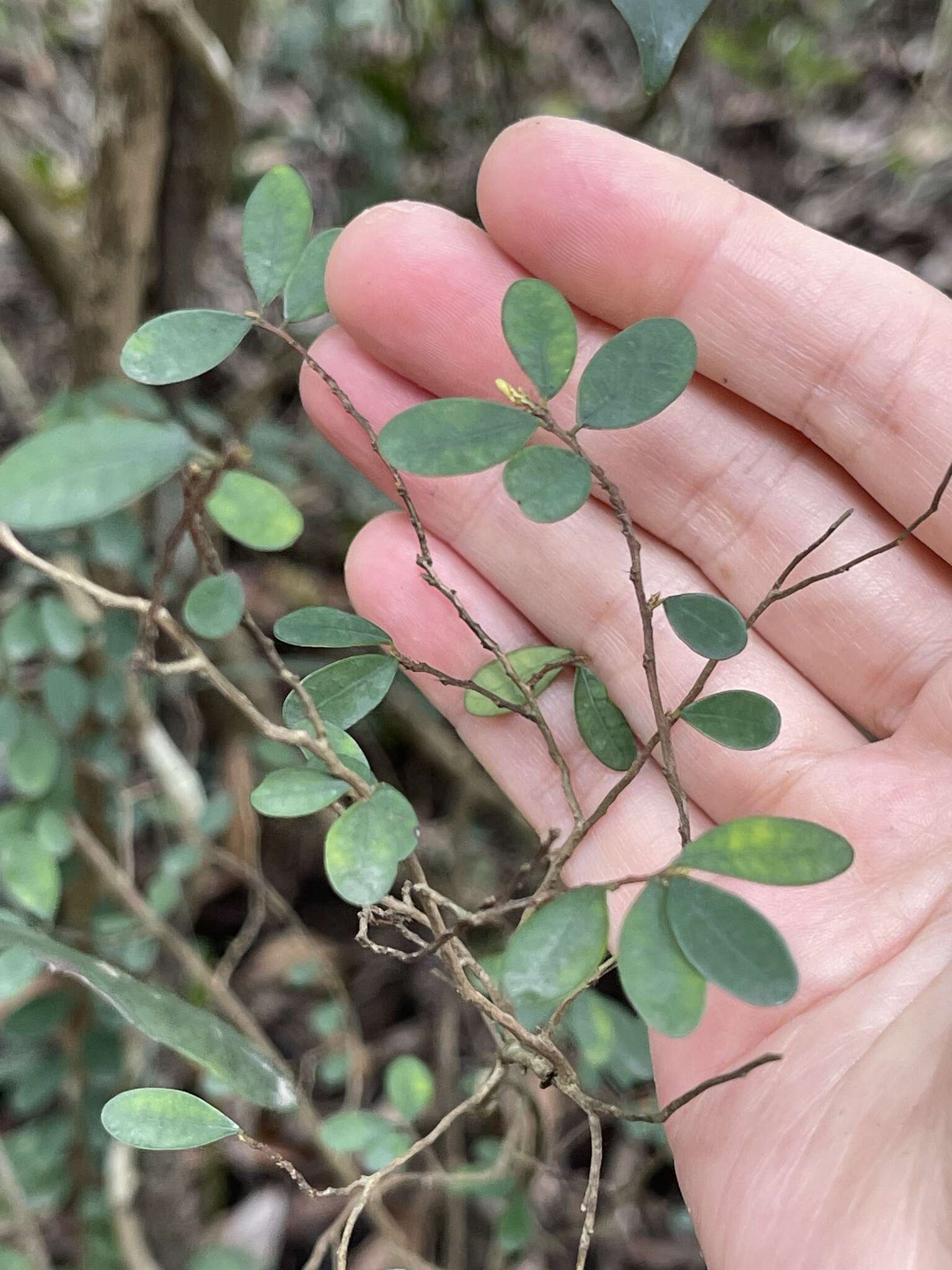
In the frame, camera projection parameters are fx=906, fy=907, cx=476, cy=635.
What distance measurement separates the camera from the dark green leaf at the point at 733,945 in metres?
0.51

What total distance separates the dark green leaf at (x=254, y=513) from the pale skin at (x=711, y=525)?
329 mm

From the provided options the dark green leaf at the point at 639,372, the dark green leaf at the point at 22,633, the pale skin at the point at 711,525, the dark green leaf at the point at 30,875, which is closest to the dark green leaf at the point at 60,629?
the dark green leaf at the point at 22,633

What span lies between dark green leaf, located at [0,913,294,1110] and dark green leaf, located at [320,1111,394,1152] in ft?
1.17

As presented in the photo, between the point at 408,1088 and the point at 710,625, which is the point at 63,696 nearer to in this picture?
the point at 408,1088

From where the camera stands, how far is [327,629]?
0.75m

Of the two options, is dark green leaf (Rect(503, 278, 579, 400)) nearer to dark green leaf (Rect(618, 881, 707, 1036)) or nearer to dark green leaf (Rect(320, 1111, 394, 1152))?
dark green leaf (Rect(618, 881, 707, 1036))

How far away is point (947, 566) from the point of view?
3.33 ft

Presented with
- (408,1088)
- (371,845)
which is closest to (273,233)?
(371,845)

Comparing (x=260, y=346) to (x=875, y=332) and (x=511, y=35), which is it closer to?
(x=511, y=35)

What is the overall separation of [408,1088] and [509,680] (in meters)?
0.54

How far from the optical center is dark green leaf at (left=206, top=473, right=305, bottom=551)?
2.12ft

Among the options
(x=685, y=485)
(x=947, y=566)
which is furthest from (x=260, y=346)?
(x=947, y=566)

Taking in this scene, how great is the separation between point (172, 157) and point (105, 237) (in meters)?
0.14

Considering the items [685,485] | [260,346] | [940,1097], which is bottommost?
[260,346]
